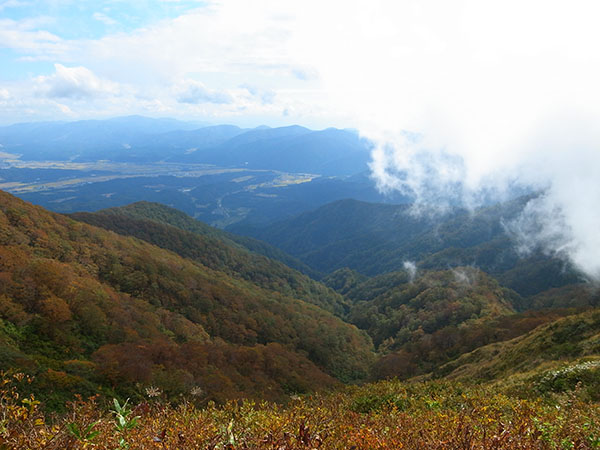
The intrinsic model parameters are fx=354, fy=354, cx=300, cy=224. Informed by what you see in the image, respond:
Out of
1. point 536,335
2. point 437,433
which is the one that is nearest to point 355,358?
point 536,335

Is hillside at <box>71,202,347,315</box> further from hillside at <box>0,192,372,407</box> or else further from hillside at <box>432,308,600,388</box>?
hillside at <box>432,308,600,388</box>

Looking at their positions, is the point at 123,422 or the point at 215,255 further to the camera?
the point at 215,255

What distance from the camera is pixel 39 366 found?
73.1 feet

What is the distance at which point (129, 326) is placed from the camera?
4222 centimetres

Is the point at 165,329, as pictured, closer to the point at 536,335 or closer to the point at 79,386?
the point at 79,386

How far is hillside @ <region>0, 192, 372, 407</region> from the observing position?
2788cm

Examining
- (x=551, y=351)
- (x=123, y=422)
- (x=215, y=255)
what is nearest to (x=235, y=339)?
(x=551, y=351)

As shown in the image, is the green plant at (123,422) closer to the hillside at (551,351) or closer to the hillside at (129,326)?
the hillside at (129,326)

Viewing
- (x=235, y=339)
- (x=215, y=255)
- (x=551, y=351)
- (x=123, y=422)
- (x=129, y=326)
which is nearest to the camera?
(x=123, y=422)

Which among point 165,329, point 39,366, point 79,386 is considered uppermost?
point 39,366

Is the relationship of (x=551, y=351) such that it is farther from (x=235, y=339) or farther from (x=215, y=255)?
(x=215, y=255)

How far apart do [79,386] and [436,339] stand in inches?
3396

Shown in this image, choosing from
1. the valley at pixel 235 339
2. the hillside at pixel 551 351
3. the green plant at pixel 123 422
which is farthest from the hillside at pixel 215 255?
the green plant at pixel 123 422

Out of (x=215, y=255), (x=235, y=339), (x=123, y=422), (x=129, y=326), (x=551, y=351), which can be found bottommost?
(x=235, y=339)
